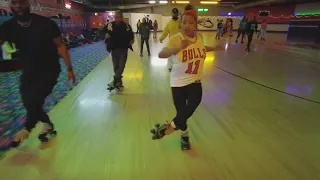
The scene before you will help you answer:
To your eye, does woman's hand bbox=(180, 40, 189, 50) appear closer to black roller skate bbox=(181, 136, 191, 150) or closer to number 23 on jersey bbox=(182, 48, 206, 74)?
number 23 on jersey bbox=(182, 48, 206, 74)

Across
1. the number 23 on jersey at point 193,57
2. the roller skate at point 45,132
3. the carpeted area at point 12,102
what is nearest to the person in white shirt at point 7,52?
the carpeted area at point 12,102

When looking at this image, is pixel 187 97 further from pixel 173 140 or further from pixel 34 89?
pixel 34 89

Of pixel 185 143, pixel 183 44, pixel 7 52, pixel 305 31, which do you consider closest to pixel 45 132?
pixel 185 143

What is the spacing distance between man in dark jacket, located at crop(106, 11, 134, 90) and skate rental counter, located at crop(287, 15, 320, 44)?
56.3ft

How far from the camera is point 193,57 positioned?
89.4 inches

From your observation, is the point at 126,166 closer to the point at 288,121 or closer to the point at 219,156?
the point at 219,156

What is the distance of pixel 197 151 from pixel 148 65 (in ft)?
18.6

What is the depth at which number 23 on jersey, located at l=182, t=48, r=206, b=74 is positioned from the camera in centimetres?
226

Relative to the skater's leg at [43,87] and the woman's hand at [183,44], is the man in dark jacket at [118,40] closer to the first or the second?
the skater's leg at [43,87]

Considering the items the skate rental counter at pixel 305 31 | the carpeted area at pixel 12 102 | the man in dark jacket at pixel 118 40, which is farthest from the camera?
the skate rental counter at pixel 305 31

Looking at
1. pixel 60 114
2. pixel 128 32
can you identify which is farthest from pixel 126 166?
pixel 128 32

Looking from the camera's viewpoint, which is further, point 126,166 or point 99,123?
point 99,123

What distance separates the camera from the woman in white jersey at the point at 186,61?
2.21 metres

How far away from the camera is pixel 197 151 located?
8.71 ft
